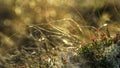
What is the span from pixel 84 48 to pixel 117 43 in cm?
23

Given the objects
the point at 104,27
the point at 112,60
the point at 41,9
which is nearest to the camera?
the point at 112,60

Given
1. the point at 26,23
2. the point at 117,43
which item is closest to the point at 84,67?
the point at 117,43

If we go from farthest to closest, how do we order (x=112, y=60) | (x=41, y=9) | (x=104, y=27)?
1. (x=41, y=9)
2. (x=104, y=27)
3. (x=112, y=60)

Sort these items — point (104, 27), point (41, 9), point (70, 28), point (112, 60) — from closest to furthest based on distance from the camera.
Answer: point (112, 60)
point (104, 27)
point (70, 28)
point (41, 9)

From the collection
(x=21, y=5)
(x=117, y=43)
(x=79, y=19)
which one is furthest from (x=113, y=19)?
(x=21, y=5)

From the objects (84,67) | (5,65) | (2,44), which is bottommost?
(84,67)

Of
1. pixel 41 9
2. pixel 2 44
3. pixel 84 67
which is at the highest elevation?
pixel 41 9

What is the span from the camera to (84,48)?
2.50m

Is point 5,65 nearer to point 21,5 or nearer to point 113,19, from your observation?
point 21,5

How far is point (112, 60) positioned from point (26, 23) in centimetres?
100

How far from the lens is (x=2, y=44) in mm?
3023

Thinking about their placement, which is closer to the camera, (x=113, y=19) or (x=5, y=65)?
(x=5, y=65)

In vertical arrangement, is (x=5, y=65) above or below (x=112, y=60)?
above

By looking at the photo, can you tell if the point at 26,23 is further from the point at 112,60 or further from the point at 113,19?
the point at 112,60
